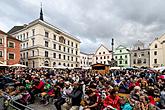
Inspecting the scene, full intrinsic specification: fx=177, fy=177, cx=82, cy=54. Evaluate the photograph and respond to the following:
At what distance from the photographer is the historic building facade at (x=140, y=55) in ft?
234

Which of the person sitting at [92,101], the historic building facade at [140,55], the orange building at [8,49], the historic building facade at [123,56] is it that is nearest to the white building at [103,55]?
the historic building facade at [123,56]

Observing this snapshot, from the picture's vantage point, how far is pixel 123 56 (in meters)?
78.8

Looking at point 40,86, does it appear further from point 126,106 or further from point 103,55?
point 103,55

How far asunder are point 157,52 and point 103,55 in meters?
25.9

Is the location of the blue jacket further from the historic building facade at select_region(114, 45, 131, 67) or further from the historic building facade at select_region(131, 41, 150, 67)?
the historic building facade at select_region(114, 45, 131, 67)

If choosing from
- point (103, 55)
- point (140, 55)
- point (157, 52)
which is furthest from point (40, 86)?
point (103, 55)

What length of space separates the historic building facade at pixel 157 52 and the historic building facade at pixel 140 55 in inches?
163

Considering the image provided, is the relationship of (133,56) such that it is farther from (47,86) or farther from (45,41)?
(47,86)

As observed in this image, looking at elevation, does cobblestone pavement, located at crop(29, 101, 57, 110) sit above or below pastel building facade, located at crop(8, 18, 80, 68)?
below

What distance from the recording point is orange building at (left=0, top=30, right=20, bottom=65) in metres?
41.2

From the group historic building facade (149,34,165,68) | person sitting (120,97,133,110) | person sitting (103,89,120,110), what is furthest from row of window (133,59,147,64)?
person sitting (103,89,120,110)

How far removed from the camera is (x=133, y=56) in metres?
75.4

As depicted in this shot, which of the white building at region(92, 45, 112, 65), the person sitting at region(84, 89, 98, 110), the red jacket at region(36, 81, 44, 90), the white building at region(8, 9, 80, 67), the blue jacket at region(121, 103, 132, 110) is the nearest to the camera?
the blue jacket at region(121, 103, 132, 110)

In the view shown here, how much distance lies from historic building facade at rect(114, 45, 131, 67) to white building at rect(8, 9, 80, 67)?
24.5 m
